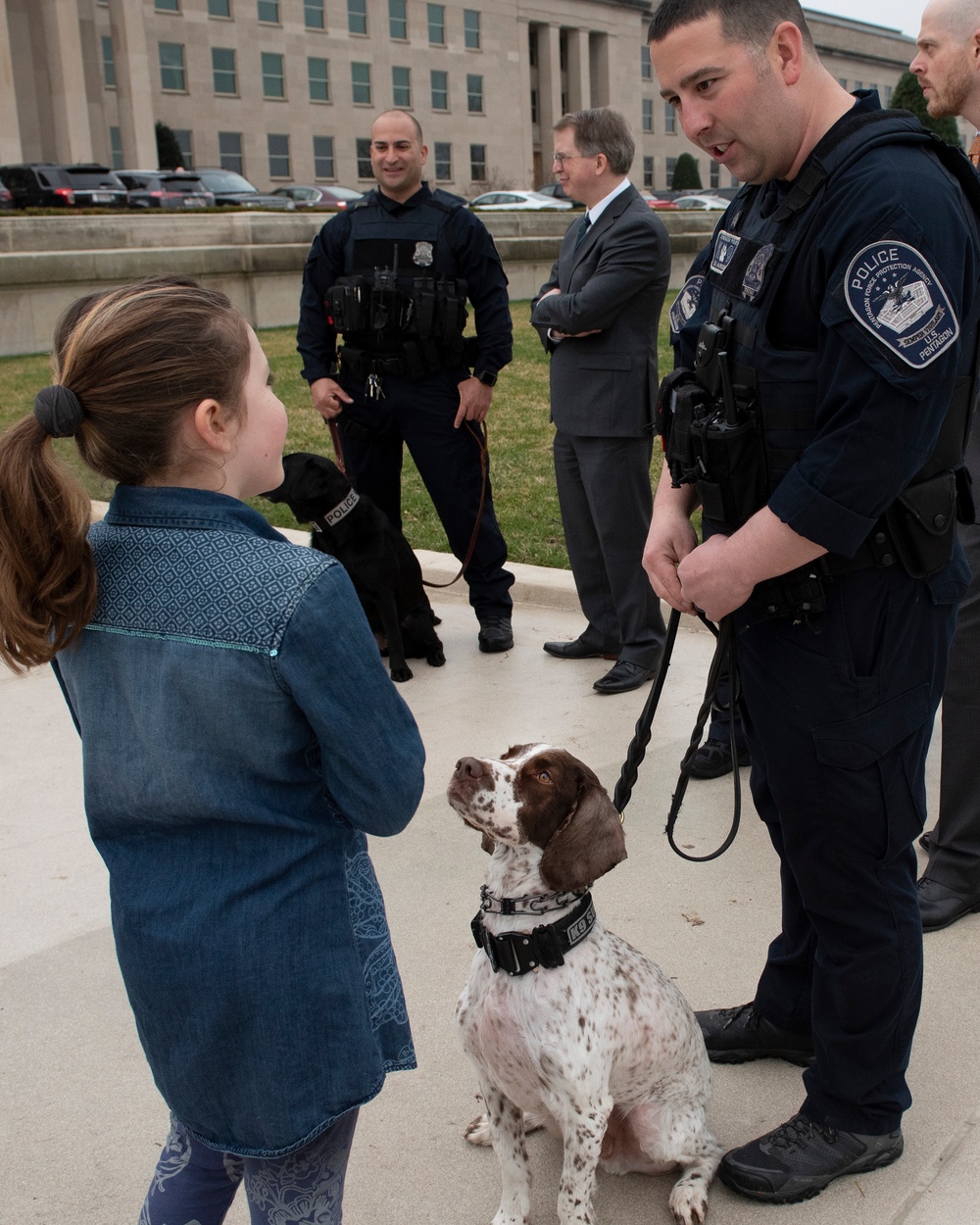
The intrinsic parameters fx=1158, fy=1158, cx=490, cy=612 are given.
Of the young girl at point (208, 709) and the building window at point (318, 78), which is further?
the building window at point (318, 78)

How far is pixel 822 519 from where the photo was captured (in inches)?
75.7

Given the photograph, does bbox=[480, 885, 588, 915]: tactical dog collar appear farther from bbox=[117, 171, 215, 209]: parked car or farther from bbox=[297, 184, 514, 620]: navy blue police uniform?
bbox=[117, 171, 215, 209]: parked car

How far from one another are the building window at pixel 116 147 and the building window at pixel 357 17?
44.5 feet

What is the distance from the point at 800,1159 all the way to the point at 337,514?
359cm

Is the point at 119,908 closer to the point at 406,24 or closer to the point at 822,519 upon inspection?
the point at 822,519

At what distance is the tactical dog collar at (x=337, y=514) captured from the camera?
17.2 ft

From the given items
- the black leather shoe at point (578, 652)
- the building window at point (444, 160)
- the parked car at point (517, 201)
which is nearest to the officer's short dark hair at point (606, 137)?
the black leather shoe at point (578, 652)

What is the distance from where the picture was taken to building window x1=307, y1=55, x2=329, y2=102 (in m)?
57.4

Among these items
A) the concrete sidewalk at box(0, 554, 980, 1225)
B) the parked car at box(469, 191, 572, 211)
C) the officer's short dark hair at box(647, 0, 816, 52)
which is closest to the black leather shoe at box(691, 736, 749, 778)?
the concrete sidewalk at box(0, 554, 980, 1225)

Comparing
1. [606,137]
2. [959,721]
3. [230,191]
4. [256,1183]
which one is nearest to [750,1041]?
[959,721]

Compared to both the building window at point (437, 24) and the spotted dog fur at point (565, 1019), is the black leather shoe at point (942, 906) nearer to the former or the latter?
the spotted dog fur at point (565, 1019)

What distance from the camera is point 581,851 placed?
6.82ft

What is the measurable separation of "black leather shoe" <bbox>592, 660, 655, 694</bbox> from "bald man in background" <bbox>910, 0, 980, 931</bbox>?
187 cm

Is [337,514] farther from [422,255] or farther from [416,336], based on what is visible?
[422,255]
